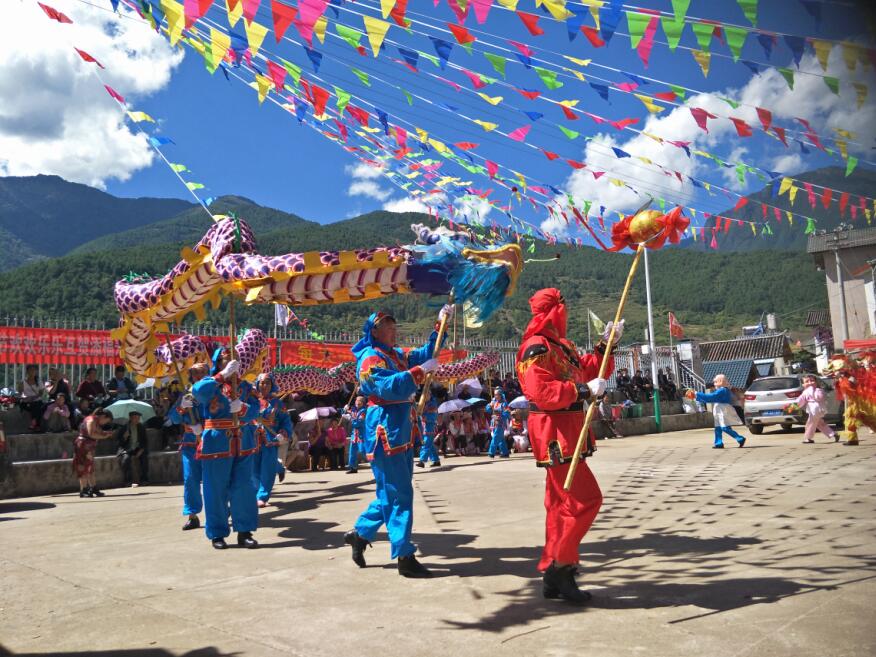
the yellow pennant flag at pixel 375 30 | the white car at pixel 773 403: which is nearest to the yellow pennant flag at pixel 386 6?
the yellow pennant flag at pixel 375 30

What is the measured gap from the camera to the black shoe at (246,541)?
6250 millimetres

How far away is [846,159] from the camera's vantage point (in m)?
5.29

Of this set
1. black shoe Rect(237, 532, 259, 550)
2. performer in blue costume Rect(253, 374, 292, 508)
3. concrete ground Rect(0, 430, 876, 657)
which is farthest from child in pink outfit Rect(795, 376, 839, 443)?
black shoe Rect(237, 532, 259, 550)

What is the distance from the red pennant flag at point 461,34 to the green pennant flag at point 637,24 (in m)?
1.31

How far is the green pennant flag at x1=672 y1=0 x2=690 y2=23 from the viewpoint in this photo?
388 centimetres

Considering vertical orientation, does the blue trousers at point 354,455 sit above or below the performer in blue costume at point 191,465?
below

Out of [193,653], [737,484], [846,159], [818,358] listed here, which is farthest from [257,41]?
[818,358]

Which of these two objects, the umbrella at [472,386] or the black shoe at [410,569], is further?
the umbrella at [472,386]

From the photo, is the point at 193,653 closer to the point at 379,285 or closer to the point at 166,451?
the point at 379,285

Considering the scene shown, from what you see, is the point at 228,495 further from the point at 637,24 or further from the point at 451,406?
the point at 451,406

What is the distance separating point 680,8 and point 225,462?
214 inches

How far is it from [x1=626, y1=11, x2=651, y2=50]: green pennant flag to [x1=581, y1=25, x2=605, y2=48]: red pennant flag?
27 centimetres

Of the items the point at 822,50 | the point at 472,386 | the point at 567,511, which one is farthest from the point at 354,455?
the point at 822,50

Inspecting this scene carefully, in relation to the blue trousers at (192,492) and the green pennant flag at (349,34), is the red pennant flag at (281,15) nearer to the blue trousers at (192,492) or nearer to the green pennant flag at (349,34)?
the green pennant flag at (349,34)
